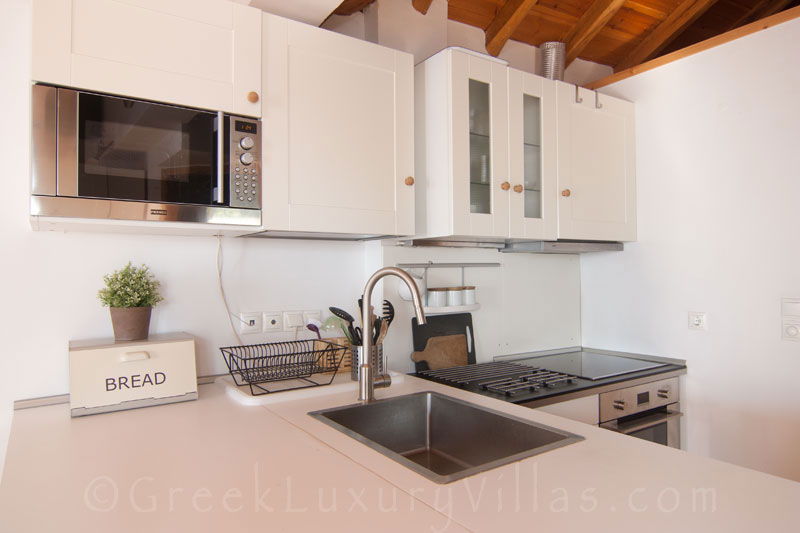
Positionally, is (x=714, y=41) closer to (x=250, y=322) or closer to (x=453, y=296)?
(x=453, y=296)

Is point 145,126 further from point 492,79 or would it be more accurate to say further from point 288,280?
point 492,79

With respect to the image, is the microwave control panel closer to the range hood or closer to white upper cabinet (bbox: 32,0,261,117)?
white upper cabinet (bbox: 32,0,261,117)

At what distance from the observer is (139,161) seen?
4.52 ft

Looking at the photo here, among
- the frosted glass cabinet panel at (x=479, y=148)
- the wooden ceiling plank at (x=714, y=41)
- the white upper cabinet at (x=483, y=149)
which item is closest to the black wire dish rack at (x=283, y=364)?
the white upper cabinet at (x=483, y=149)

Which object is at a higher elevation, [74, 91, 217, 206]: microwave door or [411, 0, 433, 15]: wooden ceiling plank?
[411, 0, 433, 15]: wooden ceiling plank

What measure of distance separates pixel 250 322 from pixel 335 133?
75 cm

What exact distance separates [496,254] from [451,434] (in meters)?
1.16

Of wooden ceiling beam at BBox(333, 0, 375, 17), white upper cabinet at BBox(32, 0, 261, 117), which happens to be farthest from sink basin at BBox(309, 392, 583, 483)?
wooden ceiling beam at BBox(333, 0, 375, 17)

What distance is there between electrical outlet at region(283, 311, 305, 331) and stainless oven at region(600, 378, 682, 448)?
47.5 inches

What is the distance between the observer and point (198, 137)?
1.47 metres

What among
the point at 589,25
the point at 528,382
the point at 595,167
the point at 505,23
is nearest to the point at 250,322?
the point at 528,382

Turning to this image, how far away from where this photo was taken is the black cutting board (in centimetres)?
222

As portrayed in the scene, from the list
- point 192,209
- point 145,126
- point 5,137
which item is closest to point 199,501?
point 192,209

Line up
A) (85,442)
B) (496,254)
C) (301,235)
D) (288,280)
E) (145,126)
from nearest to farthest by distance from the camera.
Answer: (85,442) → (145,126) → (301,235) → (288,280) → (496,254)
